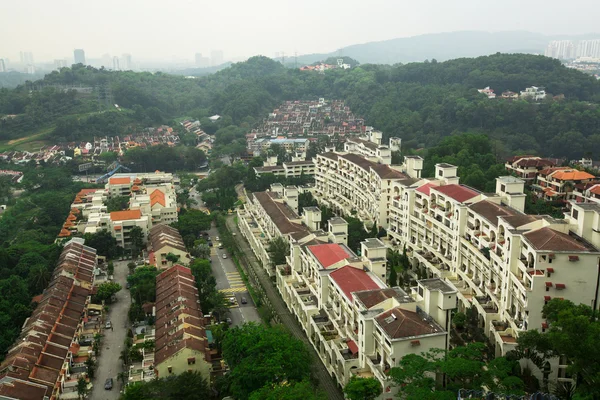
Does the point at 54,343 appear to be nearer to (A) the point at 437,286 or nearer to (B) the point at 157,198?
(A) the point at 437,286

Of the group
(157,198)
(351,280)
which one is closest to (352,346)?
(351,280)

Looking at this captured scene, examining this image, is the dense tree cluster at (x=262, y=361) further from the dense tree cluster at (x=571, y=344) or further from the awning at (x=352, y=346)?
the dense tree cluster at (x=571, y=344)

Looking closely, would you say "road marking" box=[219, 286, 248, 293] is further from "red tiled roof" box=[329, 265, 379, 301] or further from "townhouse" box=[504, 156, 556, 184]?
"townhouse" box=[504, 156, 556, 184]

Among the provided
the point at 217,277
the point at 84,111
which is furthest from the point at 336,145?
the point at 84,111

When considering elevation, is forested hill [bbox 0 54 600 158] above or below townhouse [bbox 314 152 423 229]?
above

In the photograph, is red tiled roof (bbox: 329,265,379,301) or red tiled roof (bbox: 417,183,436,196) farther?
red tiled roof (bbox: 417,183,436,196)

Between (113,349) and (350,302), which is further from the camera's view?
(113,349)

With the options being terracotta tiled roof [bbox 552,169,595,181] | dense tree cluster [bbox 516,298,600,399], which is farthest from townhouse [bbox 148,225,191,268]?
terracotta tiled roof [bbox 552,169,595,181]

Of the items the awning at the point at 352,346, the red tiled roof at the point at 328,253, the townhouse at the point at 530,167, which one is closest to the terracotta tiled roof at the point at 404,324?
the awning at the point at 352,346
